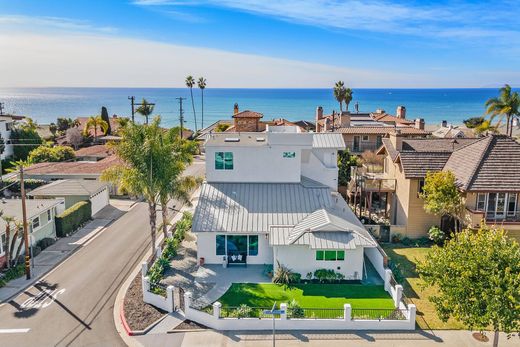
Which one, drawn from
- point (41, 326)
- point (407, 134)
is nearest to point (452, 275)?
point (41, 326)

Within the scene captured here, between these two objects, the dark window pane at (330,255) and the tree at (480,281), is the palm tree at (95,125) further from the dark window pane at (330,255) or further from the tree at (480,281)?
the tree at (480,281)

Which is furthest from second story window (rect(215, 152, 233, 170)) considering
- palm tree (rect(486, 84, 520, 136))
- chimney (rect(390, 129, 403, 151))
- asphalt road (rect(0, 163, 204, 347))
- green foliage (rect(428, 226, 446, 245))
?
palm tree (rect(486, 84, 520, 136))

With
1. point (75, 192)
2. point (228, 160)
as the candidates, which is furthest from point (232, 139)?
point (75, 192)

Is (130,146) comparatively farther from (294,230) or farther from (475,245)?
(475,245)

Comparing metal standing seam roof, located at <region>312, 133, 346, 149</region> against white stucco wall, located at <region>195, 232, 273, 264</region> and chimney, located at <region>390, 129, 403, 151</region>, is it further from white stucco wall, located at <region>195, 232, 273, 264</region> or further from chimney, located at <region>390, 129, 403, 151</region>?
white stucco wall, located at <region>195, 232, 273, 264</region>

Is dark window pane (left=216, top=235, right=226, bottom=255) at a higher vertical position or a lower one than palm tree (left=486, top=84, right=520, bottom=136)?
lower
